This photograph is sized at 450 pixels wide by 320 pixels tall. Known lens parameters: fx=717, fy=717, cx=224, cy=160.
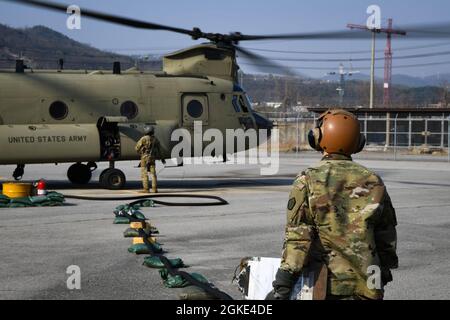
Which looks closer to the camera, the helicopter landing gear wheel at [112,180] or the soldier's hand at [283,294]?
the soldier's hand at [283,294]

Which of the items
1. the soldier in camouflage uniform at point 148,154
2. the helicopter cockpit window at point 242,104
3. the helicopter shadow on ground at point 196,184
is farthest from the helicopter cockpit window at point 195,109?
the helicopter shadow on ground at point 196,184

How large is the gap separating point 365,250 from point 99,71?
15.6m

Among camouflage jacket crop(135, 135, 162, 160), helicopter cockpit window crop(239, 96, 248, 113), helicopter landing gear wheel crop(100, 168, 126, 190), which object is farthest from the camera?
helicopter cockpit window crop(239, 96, 248, 113)

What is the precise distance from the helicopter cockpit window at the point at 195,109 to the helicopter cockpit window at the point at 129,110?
58.0 inches

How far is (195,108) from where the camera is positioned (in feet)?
63.7

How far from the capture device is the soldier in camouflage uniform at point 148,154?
17.4m

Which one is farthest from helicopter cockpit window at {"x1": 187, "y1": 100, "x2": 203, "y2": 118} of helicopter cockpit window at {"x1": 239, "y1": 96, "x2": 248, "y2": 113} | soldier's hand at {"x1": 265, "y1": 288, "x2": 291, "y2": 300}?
soldier's hand at {"x1": 265, "y1": 288, "x2": 291, "y2": 300}

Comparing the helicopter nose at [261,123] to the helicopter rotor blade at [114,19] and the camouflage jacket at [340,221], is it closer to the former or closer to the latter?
the helicopter rotor blade at [114,19]

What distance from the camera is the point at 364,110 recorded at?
49.2 meters

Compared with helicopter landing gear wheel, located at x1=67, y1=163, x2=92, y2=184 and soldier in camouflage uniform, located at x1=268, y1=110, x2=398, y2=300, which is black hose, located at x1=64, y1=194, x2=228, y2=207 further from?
soldier in camouflage uniform, located at x1=268, y1=110, x2=398, y2=300

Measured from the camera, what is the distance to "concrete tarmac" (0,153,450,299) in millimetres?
7637

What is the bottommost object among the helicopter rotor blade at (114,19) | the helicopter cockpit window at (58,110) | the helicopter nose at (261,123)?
the helicopter nose at (261,123)

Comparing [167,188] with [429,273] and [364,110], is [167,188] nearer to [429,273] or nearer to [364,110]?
[429,273]

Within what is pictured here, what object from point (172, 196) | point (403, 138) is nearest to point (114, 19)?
point (172, 196)
